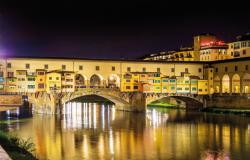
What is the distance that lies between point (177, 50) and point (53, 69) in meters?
52.5

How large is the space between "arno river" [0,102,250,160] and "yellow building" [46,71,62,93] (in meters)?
4.97

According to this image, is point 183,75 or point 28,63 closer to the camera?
point 28,63

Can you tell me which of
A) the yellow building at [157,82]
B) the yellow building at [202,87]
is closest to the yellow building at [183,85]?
the yellow building at [202,87]

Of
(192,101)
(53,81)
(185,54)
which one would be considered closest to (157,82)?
(192,101)

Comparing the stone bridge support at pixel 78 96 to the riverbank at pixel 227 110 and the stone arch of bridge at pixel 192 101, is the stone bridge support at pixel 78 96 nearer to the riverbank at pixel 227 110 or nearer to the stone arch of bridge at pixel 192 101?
the stone arch of bridge at pixel 192 101

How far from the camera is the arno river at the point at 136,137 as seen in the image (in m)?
25.4

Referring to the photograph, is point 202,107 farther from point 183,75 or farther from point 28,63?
point 28,63

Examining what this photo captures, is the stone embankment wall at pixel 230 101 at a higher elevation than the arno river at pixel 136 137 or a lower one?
higher

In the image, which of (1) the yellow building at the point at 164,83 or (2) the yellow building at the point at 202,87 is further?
(2) the yellow building at the point at 202,87

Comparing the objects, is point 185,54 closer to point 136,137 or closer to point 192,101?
point 192,101

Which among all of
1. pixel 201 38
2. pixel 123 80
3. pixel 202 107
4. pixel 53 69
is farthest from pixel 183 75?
pixel 201 38

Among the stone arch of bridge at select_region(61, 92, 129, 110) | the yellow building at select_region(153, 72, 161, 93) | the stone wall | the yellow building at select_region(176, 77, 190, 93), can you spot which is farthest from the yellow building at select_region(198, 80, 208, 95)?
the stone wall

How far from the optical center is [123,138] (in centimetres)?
3197

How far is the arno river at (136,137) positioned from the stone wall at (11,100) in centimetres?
610
